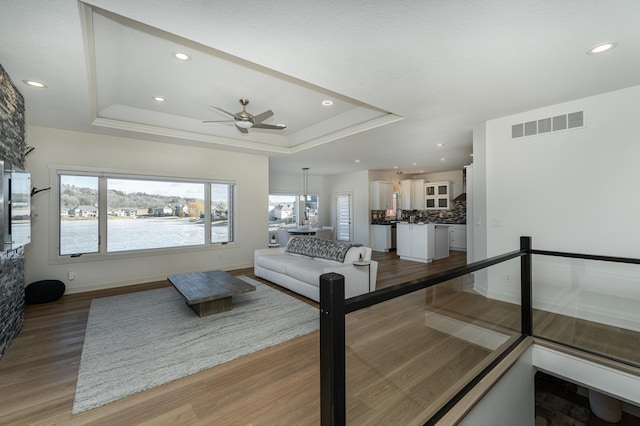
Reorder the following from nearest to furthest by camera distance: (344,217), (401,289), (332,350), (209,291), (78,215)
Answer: (332,350) < (401,289) < (209,291) < (78,215) < (344,217)

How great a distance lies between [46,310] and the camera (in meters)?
3.74

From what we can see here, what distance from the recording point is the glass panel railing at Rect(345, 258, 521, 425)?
135 centimetres

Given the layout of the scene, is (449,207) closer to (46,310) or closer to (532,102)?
(532,102)

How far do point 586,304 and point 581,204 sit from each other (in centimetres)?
118

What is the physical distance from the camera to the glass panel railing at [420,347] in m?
1.35

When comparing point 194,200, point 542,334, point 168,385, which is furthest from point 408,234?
point 168,385

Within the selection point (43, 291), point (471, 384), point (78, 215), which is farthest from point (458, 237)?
point (43, 291)

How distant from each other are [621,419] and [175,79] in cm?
726

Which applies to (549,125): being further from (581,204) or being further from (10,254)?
(10,254)

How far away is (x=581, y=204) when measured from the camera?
3.29 metres

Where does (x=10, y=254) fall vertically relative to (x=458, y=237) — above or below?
above

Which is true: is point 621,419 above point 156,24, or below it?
below

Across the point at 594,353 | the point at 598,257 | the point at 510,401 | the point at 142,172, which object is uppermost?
the point at 142,172

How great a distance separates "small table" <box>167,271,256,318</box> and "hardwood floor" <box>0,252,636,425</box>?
106 cm
